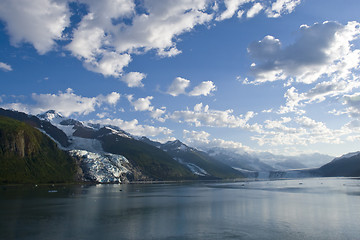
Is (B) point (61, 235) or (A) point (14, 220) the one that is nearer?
(B) point (61, 235)

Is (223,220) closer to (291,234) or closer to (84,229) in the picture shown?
(291,234)

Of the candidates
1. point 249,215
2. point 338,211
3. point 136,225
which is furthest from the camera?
point 338,211

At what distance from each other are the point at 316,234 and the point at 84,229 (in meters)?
44.8

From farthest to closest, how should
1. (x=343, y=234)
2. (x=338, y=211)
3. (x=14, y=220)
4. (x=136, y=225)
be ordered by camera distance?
(x=338, y=211) → (x=14, y=220) → (x=136, y=225) → (x=343, y=234)

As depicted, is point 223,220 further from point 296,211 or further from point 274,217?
point 296,211

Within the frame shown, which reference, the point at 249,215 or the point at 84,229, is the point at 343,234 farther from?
the point at 84,229

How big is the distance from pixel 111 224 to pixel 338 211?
62575mm

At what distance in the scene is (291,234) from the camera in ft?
172

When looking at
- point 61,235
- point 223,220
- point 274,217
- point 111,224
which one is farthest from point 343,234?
point 61,235

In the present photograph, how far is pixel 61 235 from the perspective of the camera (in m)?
52.9

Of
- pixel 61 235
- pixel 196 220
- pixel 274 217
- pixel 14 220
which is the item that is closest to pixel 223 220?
pixel 196 220

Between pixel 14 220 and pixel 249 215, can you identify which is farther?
pixel 249 215

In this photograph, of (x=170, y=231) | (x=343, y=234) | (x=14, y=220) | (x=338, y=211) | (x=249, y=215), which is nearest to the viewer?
(x=343, y=234)

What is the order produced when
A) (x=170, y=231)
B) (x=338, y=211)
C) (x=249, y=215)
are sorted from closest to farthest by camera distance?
1. (x=170, y=231)
2. (x=249, y=215)
3. (x=338, y=211)
